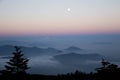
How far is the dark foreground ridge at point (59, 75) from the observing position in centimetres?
2278

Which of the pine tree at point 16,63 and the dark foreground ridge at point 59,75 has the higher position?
the pine tree at point 16,63

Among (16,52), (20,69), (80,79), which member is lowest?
(80,79)

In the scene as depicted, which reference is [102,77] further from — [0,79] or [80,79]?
[0,79]

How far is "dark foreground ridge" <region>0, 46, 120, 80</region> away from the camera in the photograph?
897 inches

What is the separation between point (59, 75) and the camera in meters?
27.6

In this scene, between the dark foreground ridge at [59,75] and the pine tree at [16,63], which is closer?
the dark foreground ridge at [59,75]

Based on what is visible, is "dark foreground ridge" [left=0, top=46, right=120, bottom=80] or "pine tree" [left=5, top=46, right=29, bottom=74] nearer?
"dark foreground ridge" [left=0, top=46, right=120, bottom=80]

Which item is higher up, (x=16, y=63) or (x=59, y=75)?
(x=16, y=63)

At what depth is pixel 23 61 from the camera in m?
39.1

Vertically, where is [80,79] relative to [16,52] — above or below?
below

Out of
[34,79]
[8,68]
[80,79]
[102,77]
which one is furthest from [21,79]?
[8,68]

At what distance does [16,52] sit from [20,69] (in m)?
3.31

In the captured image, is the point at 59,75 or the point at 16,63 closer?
the point at 59,75

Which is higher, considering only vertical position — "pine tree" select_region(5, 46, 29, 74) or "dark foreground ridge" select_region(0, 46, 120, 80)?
"pine tree" select_region(5, 46, 29, 74)
